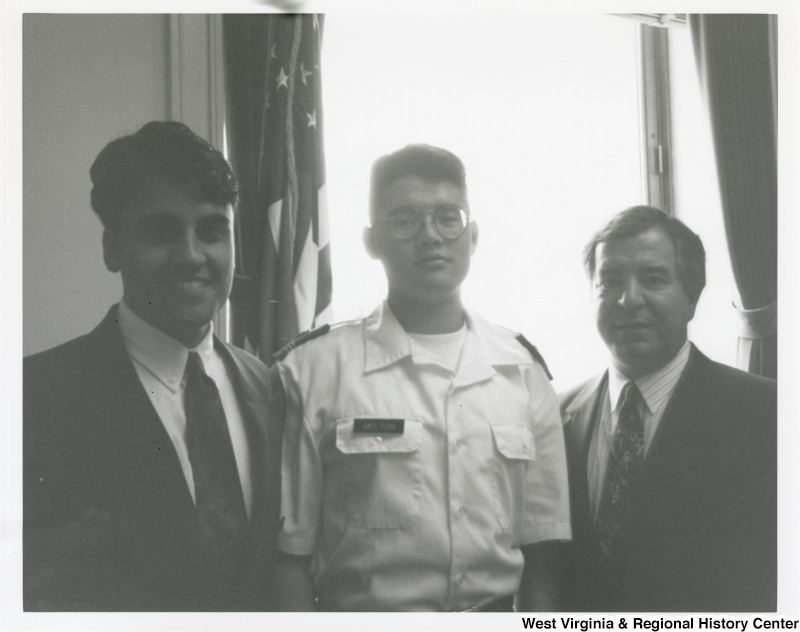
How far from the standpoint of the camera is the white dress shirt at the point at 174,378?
230cm

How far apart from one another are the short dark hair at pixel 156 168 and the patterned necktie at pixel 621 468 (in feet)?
3.96

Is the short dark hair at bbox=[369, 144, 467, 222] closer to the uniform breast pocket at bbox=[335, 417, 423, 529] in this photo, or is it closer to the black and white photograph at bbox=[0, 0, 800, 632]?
the black and white photograph at bbox=[0, 0, 800, 632]

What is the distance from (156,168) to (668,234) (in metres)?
1.39

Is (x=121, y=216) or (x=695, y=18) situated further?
(x=695, y=18)

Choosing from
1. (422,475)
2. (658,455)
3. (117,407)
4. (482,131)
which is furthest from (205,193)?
(658,455)

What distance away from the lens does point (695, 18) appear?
2.51m

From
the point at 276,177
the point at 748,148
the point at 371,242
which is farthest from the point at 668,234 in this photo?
the point at 276,177

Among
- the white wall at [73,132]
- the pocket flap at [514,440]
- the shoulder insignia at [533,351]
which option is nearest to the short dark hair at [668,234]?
the shoulder insignia at [533,351]

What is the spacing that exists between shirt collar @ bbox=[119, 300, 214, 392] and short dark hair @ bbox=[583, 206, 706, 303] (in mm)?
1096

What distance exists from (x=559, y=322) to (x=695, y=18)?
949 mm

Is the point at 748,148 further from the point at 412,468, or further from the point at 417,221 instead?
the point at 412,468
